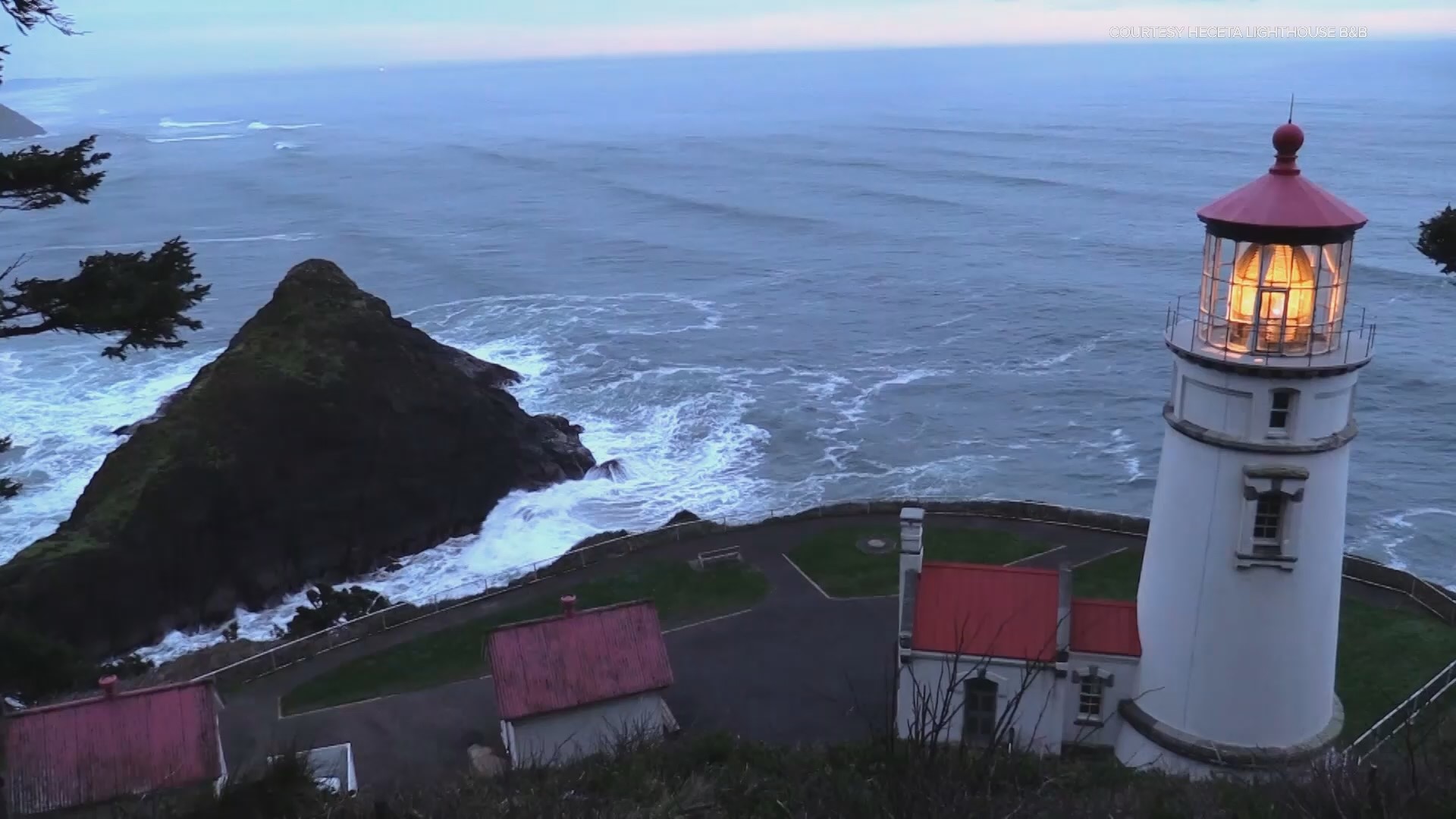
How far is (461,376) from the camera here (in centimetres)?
2825

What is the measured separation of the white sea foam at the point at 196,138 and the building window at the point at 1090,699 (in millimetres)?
114314

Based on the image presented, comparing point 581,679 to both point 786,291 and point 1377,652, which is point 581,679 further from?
point 786,291

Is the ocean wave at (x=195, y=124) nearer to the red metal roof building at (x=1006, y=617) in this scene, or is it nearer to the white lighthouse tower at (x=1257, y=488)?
the red metal roof building at (x=1006, y=617)

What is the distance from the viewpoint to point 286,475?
24.0m

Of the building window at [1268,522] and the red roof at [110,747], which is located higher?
the building window at [1268,522]

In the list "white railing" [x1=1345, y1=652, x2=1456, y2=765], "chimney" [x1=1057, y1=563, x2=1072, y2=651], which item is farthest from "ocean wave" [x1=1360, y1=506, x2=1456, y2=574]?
"chimney" [x1=1057, y1=563, x2=1072, y2=651]

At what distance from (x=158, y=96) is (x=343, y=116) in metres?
70.1

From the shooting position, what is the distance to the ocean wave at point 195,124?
12631 centimetres

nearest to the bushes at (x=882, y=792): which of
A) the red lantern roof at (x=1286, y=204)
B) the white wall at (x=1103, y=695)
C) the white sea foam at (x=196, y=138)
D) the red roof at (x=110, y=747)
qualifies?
the white wall at (x=1103, y=695)

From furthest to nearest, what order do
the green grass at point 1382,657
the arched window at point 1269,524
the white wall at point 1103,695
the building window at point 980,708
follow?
the green grass at point 1382,657 → the building window at point 980,708 → the white wall at point 1103,695 → the arched window at point 1269,524

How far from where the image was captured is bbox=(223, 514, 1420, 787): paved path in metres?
14.0

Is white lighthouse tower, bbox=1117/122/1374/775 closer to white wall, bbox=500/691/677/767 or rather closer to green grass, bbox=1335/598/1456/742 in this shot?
green grass, bbox=1335/598/1456/742

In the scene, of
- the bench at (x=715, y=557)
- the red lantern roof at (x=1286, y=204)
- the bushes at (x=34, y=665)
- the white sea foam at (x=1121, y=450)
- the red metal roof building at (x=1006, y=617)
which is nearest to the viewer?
the red lantern roof at (x=1286, y=204)

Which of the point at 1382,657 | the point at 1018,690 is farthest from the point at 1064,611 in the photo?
the point at 1382,657
